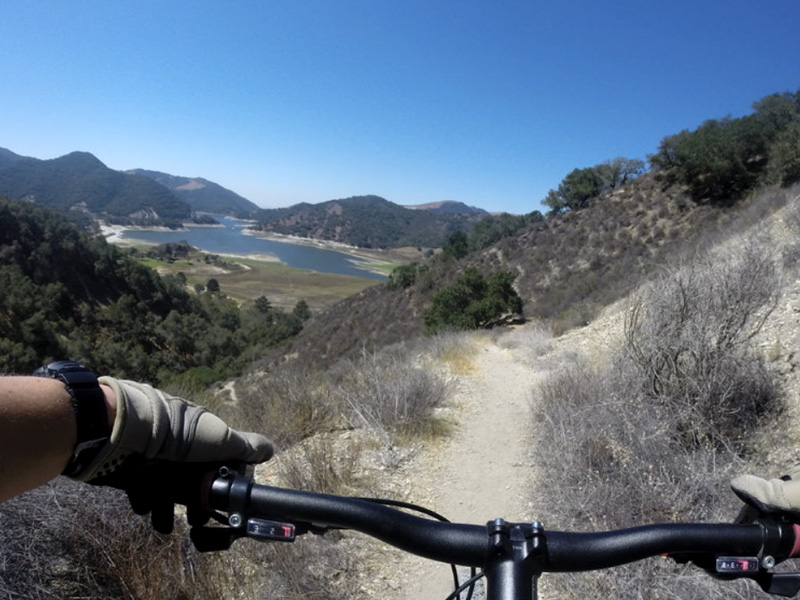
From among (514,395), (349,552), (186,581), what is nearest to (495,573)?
(186,581)

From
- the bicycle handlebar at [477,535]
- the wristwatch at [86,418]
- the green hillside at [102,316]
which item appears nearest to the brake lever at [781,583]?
the bicycle handlebar at [477,535]

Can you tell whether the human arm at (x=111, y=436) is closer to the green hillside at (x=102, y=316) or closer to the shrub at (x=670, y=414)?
the shrub at (x=670, y=414)

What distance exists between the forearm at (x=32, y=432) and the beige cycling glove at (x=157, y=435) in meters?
0.08

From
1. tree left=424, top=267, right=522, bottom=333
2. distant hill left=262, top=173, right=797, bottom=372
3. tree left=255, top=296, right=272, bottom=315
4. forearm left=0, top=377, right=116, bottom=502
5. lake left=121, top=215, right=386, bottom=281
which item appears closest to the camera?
forearm left=0, top=377, right=116, bottom=502

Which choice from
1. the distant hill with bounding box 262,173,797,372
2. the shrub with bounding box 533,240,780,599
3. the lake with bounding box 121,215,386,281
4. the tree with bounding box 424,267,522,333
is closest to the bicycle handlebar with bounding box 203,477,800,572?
the shrub with bounding box 533,240,780,599

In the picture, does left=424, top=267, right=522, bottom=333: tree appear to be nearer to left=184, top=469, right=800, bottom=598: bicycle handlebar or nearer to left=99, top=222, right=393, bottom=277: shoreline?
left=184, top=469, right=800, bottom=598: bicycle handlebar

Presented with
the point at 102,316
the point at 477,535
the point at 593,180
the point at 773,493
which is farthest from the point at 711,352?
the point at 102,316

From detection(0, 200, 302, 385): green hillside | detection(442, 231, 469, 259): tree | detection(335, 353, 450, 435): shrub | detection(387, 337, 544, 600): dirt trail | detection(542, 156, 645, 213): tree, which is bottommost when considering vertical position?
detection(0, 200, 302, 385): green hillside

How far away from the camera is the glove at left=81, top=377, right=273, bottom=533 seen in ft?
3.12

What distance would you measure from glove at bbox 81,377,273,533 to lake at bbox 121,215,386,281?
10133cm

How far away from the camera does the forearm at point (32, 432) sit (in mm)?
792

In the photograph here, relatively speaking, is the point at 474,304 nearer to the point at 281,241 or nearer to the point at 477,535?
the point at 477,535

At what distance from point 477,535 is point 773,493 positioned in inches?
28.3

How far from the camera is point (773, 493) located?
1.04 m
